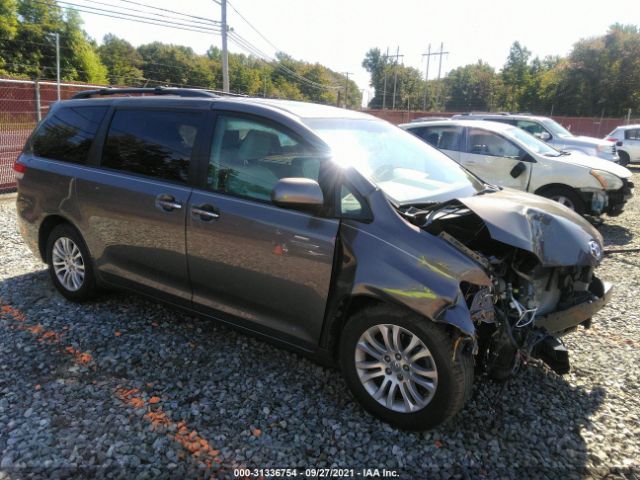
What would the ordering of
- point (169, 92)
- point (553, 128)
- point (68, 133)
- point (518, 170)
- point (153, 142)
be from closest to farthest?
1. point (153, 142)
2. point (169, 92)
3. point (68, 133)
4. point (518, 170)
5. point (553, 128)

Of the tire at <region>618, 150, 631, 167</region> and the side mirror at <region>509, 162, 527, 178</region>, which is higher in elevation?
the tire at <region>618, 150, 631, 167</region>

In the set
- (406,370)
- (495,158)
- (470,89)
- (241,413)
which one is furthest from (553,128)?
(470,89)

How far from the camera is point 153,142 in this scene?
143 inches

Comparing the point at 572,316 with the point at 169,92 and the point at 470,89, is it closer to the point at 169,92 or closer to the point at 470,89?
the point at 169,92

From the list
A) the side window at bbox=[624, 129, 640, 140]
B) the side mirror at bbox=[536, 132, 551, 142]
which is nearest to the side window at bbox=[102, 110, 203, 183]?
the side mirror at bbox=[536, 132, 551, 142]

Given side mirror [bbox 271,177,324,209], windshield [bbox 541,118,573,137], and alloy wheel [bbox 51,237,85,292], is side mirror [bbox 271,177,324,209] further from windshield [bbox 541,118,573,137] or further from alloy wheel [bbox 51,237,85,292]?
windshield [bbox 541,118,573,137]

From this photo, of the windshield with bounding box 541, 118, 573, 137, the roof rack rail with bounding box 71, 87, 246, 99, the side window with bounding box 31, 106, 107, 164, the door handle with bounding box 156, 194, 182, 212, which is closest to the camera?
the door handle with bounding box 156, 194, 182, 212

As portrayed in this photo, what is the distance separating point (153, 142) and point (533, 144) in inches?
275

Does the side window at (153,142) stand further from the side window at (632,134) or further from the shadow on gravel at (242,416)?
the side window at (632,134)

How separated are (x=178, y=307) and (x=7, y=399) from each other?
1.19 metres

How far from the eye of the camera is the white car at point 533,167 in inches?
298

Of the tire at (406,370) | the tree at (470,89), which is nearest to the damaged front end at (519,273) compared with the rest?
the tire at (406,370)

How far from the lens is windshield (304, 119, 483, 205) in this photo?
119 inches

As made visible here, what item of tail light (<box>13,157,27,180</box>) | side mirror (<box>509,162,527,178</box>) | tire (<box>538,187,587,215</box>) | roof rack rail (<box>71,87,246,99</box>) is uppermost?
roof rack rail (<box>71,87,246,99</box>)
